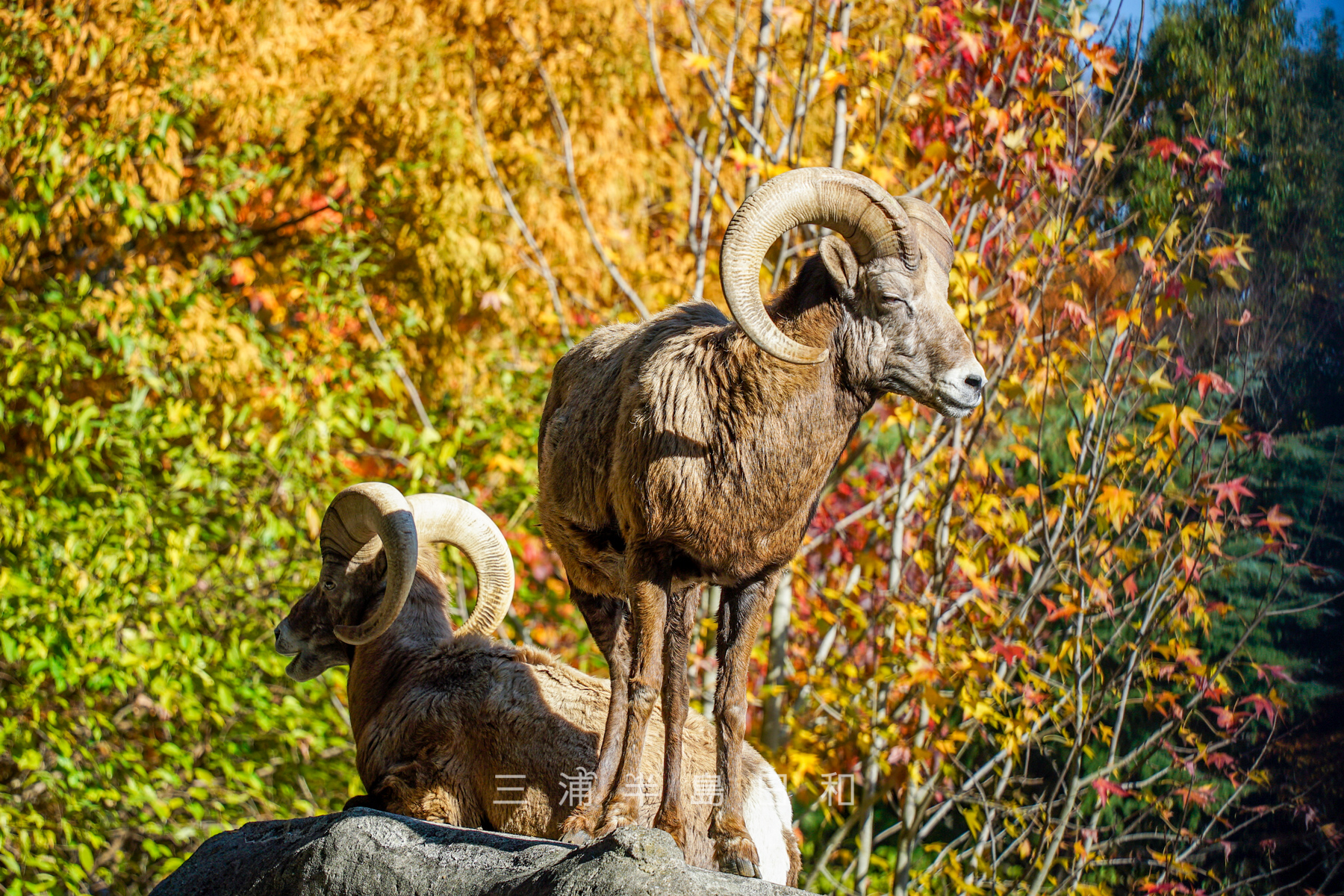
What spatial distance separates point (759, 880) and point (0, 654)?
686 centimetres

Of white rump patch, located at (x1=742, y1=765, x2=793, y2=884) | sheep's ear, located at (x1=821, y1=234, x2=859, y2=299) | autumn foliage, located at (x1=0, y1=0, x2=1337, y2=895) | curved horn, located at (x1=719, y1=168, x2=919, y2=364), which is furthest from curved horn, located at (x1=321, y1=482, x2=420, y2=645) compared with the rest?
autumn foliage, located at (x1=0, y1=0, x2=1337, y2=895)

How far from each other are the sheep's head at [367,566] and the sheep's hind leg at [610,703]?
33.8 inches

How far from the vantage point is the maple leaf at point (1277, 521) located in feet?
19.7

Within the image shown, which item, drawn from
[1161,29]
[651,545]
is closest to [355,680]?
[651,545]

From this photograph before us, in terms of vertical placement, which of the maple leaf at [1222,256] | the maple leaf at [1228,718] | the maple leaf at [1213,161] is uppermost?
the maple leaf at [1213,161]

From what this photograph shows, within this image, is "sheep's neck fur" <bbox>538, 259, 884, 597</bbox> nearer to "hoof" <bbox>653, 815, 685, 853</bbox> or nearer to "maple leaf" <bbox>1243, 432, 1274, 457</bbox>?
"hoof" <bbox>653, 815, 685, 853</bbox>

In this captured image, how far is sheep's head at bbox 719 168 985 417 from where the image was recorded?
292 cm

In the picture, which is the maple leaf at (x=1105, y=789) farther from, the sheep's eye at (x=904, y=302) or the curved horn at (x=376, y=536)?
the sheep's eye at (x=904, y=302)

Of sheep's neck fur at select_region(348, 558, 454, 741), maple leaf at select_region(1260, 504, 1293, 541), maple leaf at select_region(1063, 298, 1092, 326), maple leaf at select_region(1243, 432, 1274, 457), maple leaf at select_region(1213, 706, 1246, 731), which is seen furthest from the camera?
maple leaf at select_region(1243, 432, 1274, 457)

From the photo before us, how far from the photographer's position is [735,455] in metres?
3.04

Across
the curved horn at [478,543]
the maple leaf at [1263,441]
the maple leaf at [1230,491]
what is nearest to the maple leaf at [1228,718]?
the maple leaf at [1230,491]

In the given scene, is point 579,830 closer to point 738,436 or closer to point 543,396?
point 738,436

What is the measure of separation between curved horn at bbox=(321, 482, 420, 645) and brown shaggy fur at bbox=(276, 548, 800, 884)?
0.16 metres

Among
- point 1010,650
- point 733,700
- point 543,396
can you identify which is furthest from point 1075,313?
point 733,700
